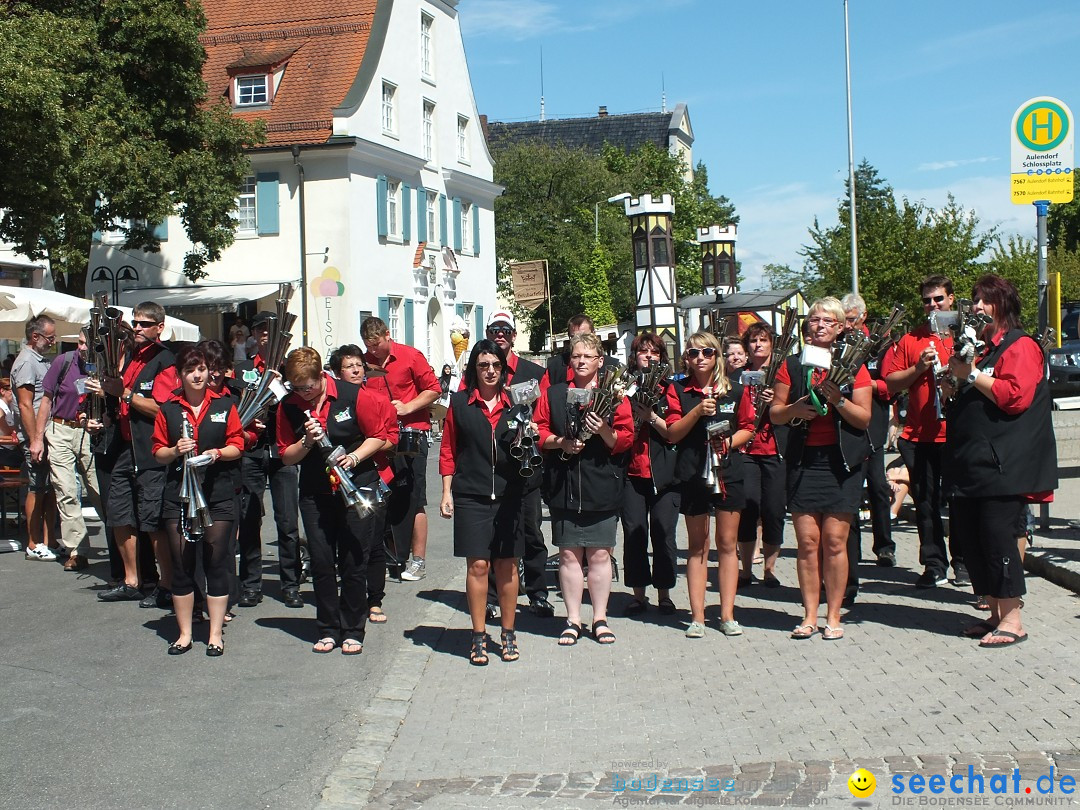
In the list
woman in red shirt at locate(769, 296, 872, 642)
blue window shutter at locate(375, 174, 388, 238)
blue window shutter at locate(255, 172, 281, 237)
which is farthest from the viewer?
blue window shutter at locate(375, 174, 388, 238)

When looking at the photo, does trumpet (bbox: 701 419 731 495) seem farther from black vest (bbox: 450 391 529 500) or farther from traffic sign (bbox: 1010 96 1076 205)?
traffic sign (bbox: 1010 96 1076 205)

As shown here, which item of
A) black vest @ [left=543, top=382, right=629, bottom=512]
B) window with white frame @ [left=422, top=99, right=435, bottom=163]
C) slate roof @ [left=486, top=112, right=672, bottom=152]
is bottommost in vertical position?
black vest @ [left=543, top=382, right=629, bottom=512]

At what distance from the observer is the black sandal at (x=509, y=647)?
757 cm

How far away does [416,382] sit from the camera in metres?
9.84

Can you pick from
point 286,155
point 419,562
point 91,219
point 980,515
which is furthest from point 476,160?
point 980,515

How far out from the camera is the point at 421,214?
40.6 m

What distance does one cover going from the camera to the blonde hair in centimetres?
812

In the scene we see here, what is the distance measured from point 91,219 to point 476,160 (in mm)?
21557

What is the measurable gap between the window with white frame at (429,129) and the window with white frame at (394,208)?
116 inches

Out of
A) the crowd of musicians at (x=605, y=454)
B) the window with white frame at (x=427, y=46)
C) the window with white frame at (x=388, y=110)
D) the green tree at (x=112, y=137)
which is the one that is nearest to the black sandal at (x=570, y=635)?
the crowd of musicians at (x=605, y=454)

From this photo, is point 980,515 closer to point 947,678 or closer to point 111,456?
point 947,678

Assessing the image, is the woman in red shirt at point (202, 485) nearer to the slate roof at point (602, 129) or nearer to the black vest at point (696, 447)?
the black vest at point (696, 447)

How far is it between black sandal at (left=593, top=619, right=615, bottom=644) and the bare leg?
30 millimetres

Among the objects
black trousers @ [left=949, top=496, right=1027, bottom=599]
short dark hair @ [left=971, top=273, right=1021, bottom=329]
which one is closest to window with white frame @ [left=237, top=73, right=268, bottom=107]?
short dark hair @ [left=971, top=273, right=1021, bottom=329]
